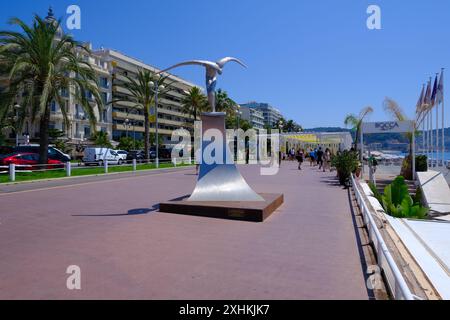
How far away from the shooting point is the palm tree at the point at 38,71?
63.7 feet

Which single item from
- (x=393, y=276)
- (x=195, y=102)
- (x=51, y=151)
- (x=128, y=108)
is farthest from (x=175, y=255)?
(x=128, y=108)

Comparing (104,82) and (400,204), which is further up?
(104,82)

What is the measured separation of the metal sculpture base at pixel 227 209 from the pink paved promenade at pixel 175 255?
26cm

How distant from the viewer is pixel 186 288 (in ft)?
13.4

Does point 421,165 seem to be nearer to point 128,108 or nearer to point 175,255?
point 175,255

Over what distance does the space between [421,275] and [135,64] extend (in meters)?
71.8

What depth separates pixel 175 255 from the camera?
5.36 meters

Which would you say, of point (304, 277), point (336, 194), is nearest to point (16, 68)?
point (336, 194)

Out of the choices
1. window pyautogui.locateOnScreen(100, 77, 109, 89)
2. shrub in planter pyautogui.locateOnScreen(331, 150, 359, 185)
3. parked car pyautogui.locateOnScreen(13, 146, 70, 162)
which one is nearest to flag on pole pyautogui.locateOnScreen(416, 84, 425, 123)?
shrub in planter pyautogui.locateOnScreen(331, 150, 359, 185)

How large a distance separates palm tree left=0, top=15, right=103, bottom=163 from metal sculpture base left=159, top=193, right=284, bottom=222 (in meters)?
13.7

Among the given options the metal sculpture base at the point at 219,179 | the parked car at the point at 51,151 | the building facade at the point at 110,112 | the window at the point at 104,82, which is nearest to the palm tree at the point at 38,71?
the parked car at the point at 51,151

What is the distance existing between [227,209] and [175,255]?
3.00m

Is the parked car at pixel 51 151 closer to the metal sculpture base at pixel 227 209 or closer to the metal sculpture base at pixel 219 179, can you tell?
the metal sculpture base at pixel 219 179
